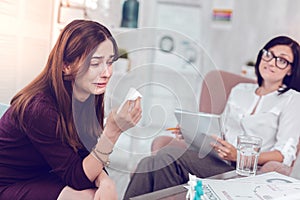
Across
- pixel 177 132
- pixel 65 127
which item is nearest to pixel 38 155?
pixel 65 127

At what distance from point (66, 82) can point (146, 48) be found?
0.23m

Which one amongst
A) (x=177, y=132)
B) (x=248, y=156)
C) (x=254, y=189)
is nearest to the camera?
(x=254, y=189)

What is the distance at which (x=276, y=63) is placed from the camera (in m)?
1.74

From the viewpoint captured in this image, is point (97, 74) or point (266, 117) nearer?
point (97, 74)

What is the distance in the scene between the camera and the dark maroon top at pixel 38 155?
3.13 ft

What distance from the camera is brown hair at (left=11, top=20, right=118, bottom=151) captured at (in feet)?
3.14

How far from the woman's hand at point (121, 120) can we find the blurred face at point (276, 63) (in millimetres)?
955

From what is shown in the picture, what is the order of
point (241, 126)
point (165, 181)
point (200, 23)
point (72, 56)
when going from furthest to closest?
point (200, 23) → point (241, 126) → point (165, 181) → point (72, 56)

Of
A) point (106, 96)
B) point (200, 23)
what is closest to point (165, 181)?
point (106, 96)

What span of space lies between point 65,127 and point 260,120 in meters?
1.06

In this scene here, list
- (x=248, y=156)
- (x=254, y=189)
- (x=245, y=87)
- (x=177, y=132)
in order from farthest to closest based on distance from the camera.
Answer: (x=245, y=87)
(x=248, y=156)
(x=177, y=132)
(x=254, y=189)

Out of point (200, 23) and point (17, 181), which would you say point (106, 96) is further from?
point (200, 23)

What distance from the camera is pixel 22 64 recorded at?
1.02 metres

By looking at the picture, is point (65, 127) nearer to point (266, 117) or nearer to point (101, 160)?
point (101, 160)
